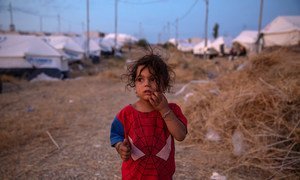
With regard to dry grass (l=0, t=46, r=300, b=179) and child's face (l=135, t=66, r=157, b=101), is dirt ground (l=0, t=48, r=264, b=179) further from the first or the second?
child's face (l=135, t=66, r=157, b=101)

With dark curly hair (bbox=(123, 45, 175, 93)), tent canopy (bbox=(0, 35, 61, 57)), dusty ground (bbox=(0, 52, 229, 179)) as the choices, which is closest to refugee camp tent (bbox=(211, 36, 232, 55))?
tent canopy (bbox=(0, 35, 61, 57))

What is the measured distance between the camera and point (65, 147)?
4098 millimetres

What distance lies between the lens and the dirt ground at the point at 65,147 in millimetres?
3250

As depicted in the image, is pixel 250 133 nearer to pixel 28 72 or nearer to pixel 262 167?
pixel 262 167

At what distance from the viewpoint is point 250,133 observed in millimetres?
3648

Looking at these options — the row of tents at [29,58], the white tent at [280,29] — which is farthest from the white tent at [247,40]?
the row of tents at [29,58]

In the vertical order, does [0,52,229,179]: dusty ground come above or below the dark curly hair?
below

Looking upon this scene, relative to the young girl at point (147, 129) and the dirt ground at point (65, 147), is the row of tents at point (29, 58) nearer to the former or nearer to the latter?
the dirt ground at point (65, 147)

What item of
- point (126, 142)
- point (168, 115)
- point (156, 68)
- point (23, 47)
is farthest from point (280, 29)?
point (126, 142)

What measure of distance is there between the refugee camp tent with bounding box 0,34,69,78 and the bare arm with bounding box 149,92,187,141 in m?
13.1

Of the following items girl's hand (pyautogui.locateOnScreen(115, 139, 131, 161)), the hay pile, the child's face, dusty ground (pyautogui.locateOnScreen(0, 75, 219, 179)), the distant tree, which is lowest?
dusty ground (pyautogui.locateOnScreen(0, 75, 219, 179))

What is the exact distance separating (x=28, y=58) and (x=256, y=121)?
39.3 feet

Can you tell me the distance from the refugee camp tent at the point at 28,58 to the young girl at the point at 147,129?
1292cm

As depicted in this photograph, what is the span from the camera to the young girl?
1604 millimetres
